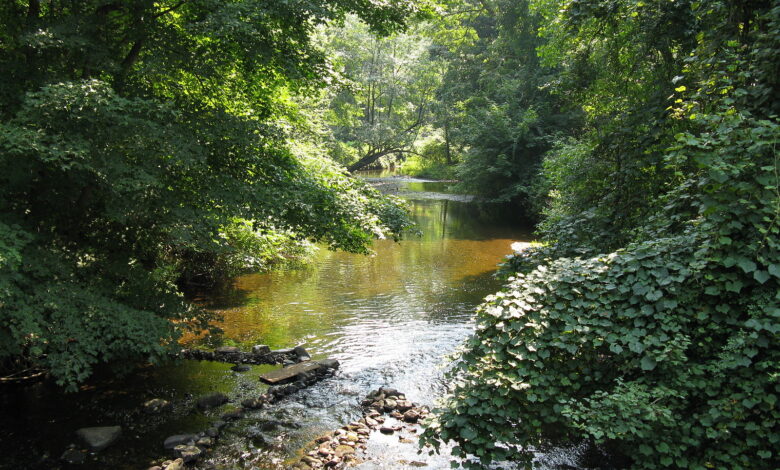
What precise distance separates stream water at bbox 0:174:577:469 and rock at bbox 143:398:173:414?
0.41 ft

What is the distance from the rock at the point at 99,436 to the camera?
587cm

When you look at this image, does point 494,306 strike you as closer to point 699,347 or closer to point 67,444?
point 699,347

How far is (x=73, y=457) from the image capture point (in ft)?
18.5

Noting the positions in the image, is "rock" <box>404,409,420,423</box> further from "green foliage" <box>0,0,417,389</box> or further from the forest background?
"green foliage" <box>0,0,417,389</box>

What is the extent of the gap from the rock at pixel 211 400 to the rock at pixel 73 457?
1572 millimetres

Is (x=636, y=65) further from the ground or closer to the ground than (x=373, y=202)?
further from the ground

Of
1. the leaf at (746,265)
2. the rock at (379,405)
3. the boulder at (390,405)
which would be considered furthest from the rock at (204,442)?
the leaf at (746,265)

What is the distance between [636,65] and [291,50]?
19.1 ft

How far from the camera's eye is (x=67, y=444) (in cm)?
592

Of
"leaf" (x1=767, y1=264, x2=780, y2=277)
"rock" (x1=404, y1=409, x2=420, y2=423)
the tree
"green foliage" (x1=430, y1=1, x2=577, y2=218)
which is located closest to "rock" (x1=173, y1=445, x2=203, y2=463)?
"rock" (x1=404, y1=409, x2=420, y2=423)

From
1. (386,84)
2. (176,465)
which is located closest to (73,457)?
(176,465)

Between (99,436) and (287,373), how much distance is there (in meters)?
2.73

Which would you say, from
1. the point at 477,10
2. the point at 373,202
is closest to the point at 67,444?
the point at 373,202

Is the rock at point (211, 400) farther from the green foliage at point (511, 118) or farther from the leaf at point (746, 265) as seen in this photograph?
the green foliage at point (511, 118)
